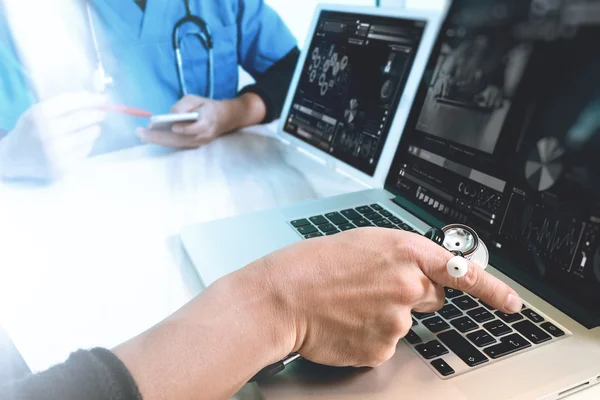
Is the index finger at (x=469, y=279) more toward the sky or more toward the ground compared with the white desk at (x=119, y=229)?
more toward the sky

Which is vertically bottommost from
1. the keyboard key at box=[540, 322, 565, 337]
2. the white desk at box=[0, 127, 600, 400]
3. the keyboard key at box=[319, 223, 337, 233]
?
the white desk at box=[0, 127, 600, 400]

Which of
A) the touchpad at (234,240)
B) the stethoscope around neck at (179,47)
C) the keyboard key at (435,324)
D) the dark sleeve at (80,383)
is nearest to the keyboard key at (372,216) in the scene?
the touchpad at (234,240)

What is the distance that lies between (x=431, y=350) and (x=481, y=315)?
0.07m

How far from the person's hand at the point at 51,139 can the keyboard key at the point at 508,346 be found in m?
0.78

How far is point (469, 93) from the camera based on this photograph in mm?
554

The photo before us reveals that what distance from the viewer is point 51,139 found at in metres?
0.84

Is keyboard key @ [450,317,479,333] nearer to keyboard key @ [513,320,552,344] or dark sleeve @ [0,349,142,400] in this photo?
keyboard key @ [513,320,552,344]

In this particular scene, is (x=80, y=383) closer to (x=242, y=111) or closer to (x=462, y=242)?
(x=462, y=242)

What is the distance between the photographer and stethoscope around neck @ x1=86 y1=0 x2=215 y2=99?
1076 mm

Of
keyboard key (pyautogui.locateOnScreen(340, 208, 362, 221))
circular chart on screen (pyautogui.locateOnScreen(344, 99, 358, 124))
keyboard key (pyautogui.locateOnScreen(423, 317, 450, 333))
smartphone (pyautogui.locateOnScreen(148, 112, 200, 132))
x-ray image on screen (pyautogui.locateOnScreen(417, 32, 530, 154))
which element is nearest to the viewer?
keyboard key (pyautogui.locateOnScreen(423, 317, 450, 333))

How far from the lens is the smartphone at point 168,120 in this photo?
90 cm

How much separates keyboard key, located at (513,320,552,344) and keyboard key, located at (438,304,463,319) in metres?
0.05

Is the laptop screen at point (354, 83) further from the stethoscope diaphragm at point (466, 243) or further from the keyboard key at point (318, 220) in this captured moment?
the stethoscope diaphragm at point (466, 243)

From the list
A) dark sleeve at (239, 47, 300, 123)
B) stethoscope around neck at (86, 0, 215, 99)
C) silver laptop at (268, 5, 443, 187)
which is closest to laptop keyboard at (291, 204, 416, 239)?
silver laptop at (268, 5, 443, 187)
